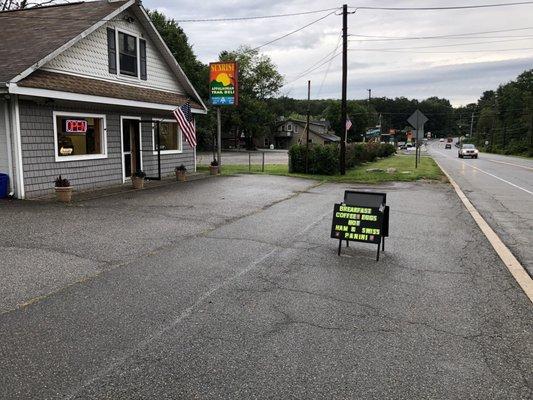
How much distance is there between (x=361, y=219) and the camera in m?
7.20

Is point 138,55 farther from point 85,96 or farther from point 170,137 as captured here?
point 85,96

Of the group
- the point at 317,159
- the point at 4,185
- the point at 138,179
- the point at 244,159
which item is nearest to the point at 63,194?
the point at 4,185

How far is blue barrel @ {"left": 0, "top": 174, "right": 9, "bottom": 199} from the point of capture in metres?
12.2

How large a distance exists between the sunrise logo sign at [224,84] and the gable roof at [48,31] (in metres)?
2.17

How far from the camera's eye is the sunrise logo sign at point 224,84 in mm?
21156

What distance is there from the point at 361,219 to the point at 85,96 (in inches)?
379

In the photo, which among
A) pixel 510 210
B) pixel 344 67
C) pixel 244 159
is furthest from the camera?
pixel 244 159

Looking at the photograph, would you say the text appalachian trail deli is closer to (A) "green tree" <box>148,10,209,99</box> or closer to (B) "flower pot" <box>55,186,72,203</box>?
(B) "flower pot" <box>55,186,72,203</box>

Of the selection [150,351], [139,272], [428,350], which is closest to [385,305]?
[428,350]

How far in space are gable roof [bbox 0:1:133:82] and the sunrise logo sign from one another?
18.6 feet

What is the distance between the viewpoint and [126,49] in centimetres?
1705

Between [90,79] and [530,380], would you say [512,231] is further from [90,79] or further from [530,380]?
[90,79]

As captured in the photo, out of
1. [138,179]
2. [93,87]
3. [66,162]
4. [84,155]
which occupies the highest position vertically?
[93,87]

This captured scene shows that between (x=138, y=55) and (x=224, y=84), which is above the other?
(x=138, y=55)
